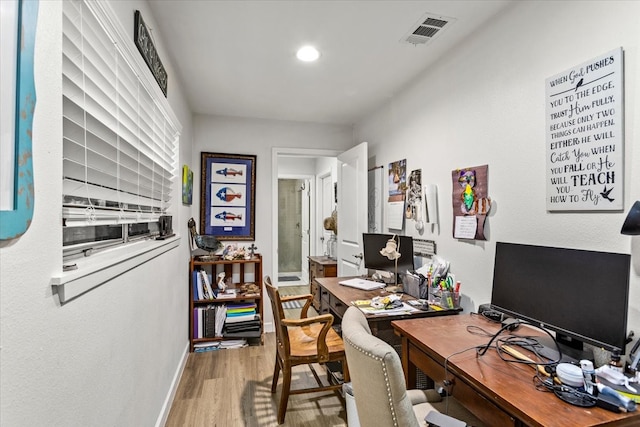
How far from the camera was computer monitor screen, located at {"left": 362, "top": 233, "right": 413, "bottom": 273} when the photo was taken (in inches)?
99.5

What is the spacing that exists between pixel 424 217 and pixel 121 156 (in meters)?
1.99

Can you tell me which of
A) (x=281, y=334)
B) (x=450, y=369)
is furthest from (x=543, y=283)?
(x=281, y=334)

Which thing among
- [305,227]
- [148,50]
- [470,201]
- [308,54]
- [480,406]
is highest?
[308,54]

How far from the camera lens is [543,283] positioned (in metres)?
1.37

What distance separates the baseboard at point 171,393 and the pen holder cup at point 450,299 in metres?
1.85

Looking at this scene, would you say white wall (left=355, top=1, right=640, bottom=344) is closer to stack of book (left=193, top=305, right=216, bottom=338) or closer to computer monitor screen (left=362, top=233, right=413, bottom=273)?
computer monitor screen (left=362, top=233, right=413, bottom=273)

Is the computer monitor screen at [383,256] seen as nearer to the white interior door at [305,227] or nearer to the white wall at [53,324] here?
the white wall at [53,324]

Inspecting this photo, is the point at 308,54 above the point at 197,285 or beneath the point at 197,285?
above

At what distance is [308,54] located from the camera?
7.61ft

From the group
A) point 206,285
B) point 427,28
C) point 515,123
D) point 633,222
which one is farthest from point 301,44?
point 206,285

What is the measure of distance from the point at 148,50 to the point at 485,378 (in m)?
2.10

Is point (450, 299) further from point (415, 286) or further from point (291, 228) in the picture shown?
point (291, 228)

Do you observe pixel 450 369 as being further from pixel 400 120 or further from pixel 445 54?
pixel 400 120

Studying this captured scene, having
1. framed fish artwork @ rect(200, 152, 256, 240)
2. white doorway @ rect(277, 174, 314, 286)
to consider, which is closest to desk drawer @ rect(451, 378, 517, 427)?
framed fish artwork @ rect(200, 152, 256, 240)
